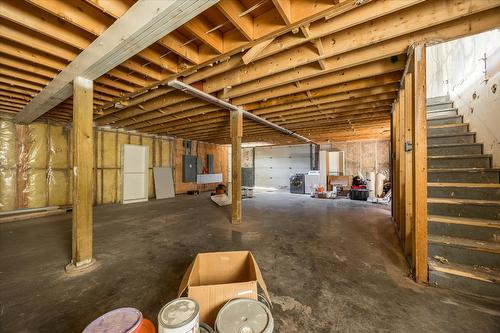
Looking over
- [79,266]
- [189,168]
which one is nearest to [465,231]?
[79,266]

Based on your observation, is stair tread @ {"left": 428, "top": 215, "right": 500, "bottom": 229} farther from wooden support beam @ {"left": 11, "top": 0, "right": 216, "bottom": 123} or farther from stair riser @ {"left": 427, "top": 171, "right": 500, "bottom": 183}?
wooden support beam @ {"left": 11, "top": 0, "right": 216, "bottom": 123}

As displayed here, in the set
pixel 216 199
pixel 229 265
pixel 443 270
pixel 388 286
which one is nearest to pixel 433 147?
pixel 443 270

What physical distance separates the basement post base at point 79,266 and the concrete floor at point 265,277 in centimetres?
7

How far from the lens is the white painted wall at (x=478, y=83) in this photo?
108 inches

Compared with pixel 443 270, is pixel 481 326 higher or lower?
lower

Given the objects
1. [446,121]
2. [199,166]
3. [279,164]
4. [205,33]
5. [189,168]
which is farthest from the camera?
[279,164]

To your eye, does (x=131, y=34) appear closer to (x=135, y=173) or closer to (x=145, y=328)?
(x=145, y=328)

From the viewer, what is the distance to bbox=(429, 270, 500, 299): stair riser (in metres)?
1.72

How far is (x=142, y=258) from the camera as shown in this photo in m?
2.63

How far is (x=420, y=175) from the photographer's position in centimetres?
205

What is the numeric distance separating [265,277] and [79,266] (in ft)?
7.59

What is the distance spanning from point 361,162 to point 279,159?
4.17 metres

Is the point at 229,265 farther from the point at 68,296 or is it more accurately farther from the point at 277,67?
the point at 277,67

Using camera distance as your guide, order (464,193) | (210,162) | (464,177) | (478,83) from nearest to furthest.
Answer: (464,193), (464,177), (478,83), (210,162)
